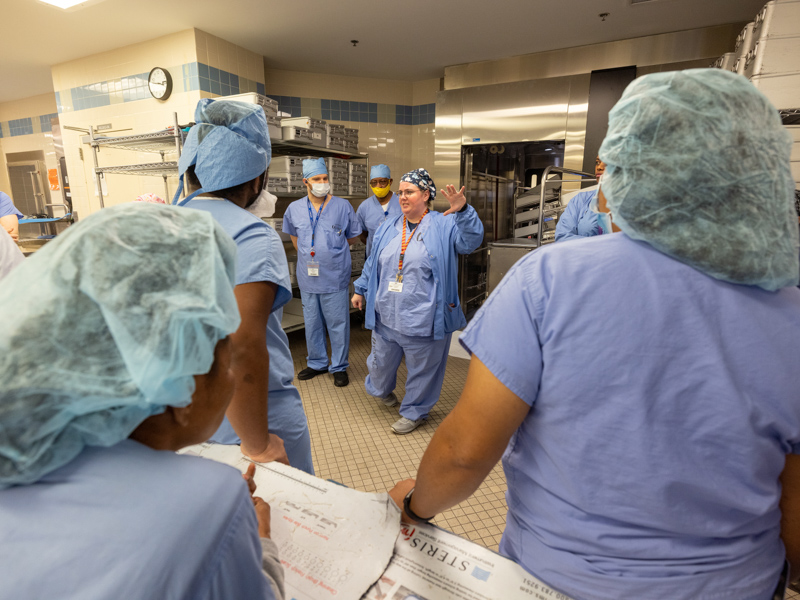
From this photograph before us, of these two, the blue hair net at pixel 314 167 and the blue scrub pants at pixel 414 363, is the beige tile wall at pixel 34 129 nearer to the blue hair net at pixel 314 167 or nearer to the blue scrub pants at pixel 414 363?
the blue hair net at pixel 314 167

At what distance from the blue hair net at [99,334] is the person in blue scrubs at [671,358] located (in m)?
0.43

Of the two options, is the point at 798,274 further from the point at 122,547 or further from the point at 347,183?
the point at 347,183

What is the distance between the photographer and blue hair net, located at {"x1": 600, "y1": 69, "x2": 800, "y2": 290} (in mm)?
547

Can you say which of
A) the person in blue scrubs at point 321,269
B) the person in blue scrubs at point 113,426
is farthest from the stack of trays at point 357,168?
the person in blue scrubs at point 113,426

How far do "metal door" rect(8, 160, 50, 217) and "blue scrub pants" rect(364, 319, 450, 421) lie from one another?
20.0ft

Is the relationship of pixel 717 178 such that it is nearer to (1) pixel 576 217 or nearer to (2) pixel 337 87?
(1) pixel 576 217

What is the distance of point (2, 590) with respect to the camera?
1.08 ft

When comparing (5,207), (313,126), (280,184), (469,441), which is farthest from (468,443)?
(5,207)

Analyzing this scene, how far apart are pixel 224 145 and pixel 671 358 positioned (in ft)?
3.54

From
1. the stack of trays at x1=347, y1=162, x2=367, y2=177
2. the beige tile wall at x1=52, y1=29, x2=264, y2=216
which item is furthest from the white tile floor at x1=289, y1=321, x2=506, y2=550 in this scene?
the beige tile wall at x1=52, y1=29, x2=264, y2=216

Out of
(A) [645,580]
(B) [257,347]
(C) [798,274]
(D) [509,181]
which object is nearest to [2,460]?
(B) [257,347]

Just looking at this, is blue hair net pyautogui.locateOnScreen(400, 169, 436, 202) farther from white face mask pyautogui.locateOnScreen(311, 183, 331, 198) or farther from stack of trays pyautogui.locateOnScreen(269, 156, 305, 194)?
stack of trays pyautogui.locateOnScreen(269, 156, 305, 194)

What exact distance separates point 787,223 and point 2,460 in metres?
0.95

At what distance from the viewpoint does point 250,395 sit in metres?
0.94
